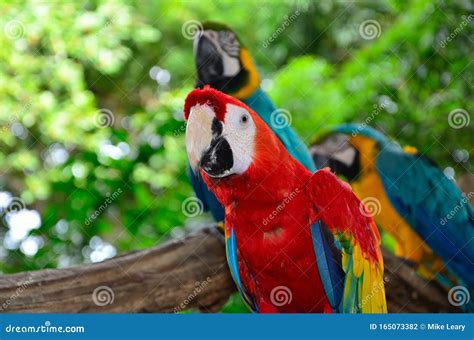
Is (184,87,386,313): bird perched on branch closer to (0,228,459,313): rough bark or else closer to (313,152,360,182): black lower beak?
(0,228,459,313): rough bark

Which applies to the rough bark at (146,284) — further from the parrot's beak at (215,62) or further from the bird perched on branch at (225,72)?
the parrot's beak at (215,62)

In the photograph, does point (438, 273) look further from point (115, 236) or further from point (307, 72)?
point (115, 236)

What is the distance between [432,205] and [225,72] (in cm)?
56

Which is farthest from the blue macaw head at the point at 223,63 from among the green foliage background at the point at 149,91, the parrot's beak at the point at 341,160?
the parrot's beak at the point at 341,160

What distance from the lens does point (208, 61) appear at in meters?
1.33

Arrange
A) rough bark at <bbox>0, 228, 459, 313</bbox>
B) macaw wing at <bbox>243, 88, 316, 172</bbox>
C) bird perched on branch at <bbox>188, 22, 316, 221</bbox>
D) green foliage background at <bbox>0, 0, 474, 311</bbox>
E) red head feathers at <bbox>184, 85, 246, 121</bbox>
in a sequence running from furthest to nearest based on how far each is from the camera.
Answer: green foliage background at <bbox>0, 0, 474, 311</bbox> → bird perched on branch at <bbox>188, 22, 316, 221</bbox> → macaw wing at <bbox>243, 88, 316, 172</bbox> → rough bark at <bbox>0, 228, 459, 313</bbox> → red head feathers at <bbox>184, 85, 246, 121</bbox>

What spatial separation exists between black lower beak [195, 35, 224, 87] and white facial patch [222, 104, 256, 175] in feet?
1.16

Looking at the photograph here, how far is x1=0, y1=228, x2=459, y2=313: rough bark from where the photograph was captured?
107cm

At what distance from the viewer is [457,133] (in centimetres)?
153

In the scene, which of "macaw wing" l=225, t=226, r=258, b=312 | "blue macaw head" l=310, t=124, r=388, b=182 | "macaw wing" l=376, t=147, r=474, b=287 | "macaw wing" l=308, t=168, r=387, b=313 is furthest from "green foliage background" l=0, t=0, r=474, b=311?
"macaw wing" l=308, t=168, r=387, b=313

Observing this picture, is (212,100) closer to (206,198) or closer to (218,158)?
(218,158)

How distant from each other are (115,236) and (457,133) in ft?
3.00

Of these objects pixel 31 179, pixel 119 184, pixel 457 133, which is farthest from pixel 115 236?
pixel 457 133

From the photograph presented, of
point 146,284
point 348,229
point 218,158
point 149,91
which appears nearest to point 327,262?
point 348,229
